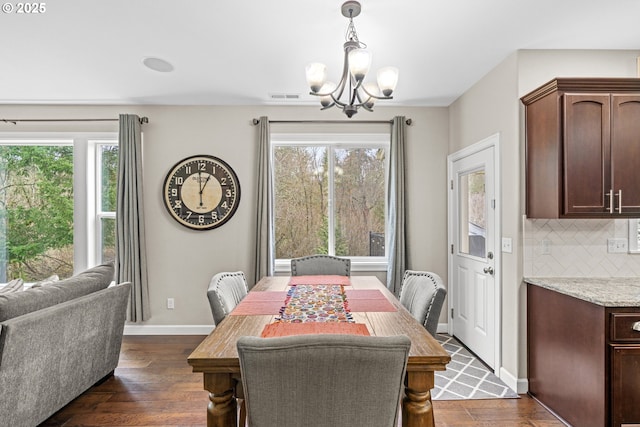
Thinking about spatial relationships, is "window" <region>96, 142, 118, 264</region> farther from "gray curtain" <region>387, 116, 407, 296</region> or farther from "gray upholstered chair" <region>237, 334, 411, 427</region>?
"gray upholstered chair" <region>237, 334, 411, 427</region>

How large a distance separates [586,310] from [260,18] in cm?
267

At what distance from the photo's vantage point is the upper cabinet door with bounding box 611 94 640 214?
223 cm

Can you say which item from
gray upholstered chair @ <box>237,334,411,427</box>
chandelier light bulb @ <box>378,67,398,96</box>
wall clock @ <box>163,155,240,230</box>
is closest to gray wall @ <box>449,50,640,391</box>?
chandelier light bulb @ <box>378,67,398,96</box>

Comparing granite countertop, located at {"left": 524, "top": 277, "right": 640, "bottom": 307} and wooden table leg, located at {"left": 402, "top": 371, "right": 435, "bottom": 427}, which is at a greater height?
granite countertop, located at {"left": 524, "top": 277, "right": 640, "bottom": 307}

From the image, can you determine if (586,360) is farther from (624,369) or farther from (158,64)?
(158,64)

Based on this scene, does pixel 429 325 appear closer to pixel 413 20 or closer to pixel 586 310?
pixel 586 310

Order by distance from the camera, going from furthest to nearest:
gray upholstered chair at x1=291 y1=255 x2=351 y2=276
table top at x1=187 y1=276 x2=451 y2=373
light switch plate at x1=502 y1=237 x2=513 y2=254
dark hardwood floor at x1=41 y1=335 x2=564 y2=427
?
gray upholstered chair at x1=291 y1=255 x2=351 y2=276
light switch plate at x1=502 y1=237 x2=513 y2=254
dark hardwood floor at x1=41 y1=335 x2=564 y2=427
table top at x1=187 y1=276 x2=451 y2=373

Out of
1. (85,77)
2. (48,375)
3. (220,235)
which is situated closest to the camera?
(48,375)

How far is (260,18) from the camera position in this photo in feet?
7.22

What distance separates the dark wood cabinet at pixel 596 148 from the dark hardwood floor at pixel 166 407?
1.36 m

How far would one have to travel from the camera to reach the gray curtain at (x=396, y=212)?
12.0ft

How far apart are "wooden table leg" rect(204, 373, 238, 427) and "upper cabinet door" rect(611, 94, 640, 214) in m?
2.55

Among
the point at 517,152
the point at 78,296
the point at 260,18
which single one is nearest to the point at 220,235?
the point at 78,296

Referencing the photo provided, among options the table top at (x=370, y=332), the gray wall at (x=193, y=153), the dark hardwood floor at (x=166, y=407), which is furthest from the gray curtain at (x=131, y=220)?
the table top at (x=370, y=332)
